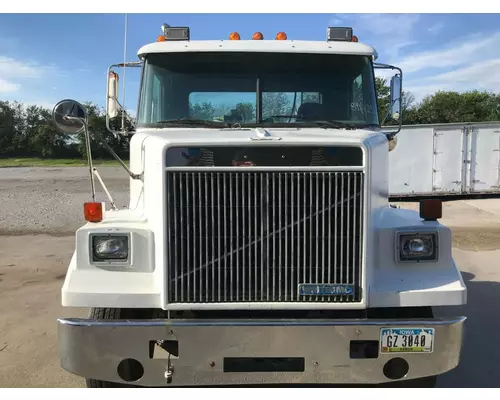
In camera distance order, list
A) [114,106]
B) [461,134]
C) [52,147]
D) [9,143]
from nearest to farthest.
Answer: [114,106] < [461,134] < [52,147] < [9,143]

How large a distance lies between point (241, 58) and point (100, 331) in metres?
2.59

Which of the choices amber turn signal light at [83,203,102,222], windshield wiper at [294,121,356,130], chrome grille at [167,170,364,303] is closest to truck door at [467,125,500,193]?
windshield wiper at [294,121,356,130]

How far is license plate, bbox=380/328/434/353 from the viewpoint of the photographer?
10.5 ft

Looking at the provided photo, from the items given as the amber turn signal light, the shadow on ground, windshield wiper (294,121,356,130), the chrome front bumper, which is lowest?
the shadow on ground

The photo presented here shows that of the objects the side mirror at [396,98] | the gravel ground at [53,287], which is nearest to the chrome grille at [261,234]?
the gravel ground at [53,287]

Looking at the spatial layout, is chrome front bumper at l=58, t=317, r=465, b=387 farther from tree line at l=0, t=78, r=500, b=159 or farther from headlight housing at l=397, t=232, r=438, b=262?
tree line at l=0, t=78, r=500, b=159

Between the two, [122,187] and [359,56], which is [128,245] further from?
[122,187]

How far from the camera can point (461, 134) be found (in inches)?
650

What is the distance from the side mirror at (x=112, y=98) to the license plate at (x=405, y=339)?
10.5 ft

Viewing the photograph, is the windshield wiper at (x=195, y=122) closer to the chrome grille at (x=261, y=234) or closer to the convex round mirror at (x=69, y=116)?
the convex round mirror at (x=69, y=116)

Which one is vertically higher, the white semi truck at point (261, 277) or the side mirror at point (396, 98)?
the side mirror at point (396, 98)

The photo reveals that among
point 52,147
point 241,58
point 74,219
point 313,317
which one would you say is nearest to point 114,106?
point 241,58

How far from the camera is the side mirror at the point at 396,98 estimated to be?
203 inches

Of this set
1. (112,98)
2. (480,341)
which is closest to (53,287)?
(112,98)
